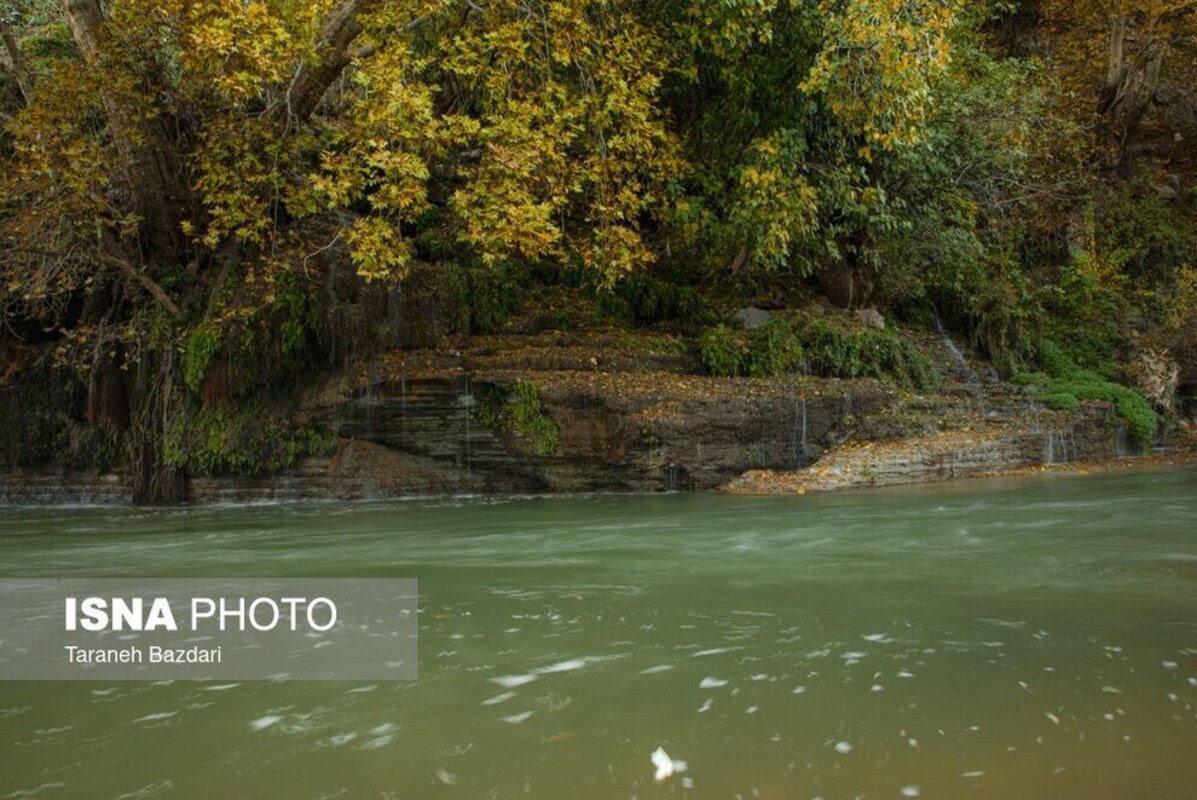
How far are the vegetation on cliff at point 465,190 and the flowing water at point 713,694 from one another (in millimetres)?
5736

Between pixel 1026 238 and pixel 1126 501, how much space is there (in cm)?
1274

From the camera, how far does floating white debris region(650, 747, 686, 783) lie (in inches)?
106

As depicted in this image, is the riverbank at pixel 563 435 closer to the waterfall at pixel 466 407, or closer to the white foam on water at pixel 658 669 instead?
the waterfall at pixel 466 407

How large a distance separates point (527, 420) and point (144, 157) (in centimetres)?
630

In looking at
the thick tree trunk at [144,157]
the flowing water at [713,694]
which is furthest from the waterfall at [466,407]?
the flowing water at [713,694]

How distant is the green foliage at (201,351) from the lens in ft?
42.0

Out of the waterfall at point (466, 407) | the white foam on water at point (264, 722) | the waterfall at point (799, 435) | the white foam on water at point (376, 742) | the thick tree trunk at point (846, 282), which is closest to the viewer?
the white foam on water at point (376, 742)

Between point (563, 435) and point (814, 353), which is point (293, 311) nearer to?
point (563, 435)

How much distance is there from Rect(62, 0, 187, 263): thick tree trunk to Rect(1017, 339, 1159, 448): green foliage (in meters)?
13.6

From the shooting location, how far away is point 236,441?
41.6 ft

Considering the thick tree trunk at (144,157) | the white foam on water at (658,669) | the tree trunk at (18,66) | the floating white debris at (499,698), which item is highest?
the tree trunk at (18,66)

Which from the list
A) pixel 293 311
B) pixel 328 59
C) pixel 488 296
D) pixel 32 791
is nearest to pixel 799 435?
pixel 488 296

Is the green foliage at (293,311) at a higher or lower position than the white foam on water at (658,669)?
higher

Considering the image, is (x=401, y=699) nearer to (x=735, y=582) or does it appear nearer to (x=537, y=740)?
(x=537, y=740)
